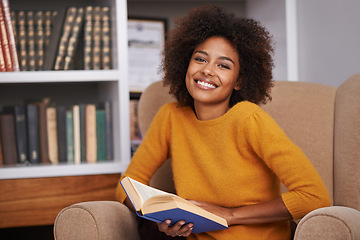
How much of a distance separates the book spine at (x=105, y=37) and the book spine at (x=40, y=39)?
9.7 inches

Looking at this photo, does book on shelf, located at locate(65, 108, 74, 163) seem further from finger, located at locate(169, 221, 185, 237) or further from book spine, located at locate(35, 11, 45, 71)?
finger, located at locate(169, 221, 185, 237)

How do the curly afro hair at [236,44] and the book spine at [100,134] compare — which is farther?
the book spine at [100,134]

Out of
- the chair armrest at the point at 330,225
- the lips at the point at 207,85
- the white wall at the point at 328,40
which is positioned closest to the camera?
the chair armrest at the point at 330,225

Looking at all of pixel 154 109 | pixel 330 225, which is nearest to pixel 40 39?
pixel 154 109

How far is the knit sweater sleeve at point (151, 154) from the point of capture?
132cm

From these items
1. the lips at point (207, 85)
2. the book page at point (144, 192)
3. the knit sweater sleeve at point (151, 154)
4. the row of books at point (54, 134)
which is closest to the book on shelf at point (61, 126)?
the row of books at point (54, 134)

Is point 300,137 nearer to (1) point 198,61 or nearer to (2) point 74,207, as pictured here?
(1) point 198,61

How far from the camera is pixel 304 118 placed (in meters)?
1.46

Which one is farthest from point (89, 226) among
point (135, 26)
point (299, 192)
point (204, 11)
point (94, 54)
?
point (135, 26)

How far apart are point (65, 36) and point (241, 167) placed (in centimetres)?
101

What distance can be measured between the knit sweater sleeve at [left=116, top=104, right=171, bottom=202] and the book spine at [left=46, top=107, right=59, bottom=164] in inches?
22.5

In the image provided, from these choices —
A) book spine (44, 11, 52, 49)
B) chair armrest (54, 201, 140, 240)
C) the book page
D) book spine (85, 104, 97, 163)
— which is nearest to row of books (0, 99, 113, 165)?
book spine (85, 104, 97, 163)

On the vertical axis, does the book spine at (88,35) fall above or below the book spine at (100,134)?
above

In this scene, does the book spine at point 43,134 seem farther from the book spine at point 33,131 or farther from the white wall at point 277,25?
the white wall at point 277,25
